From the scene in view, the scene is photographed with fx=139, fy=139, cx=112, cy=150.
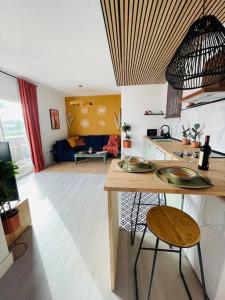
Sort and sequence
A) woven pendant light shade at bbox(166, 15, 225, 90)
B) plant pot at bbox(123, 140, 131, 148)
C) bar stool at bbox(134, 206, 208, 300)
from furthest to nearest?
plant pot at bbox(123, 140, 131, 148)
bar stool at bbox(134, 206, 208, 300)
woven pendant light shade at bbox(166, 15, 225, 90)

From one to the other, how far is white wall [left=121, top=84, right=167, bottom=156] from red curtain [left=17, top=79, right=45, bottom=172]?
254cm

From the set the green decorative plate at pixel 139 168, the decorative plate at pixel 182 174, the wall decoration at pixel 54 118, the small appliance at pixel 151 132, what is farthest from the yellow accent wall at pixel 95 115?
the decorative plate at pixel 182 174

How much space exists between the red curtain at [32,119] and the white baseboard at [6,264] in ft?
9.62

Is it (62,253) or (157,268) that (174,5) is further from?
(62,253)

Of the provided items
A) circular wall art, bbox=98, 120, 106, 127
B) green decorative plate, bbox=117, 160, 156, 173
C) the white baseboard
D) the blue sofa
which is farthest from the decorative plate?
circular wall art, bbox=98, 120, 106, 127

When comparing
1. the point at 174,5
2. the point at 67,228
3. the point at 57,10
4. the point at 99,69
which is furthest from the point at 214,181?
the point at 99,69

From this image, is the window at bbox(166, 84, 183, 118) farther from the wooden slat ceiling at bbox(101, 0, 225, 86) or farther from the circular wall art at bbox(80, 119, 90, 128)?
the circular wall art at bbox(80, 119, 90, 128)

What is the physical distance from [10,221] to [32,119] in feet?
9.99

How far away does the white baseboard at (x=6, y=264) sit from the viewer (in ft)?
4.22

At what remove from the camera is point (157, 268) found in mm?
1324

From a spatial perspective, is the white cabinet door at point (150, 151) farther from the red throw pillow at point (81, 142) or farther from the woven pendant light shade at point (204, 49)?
the red throw pillow at point (81, 142)

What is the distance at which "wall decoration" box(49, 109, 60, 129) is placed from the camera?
4.92m

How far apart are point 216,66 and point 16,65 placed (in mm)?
3436

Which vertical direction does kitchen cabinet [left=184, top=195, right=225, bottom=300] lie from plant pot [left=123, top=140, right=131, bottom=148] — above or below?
below
